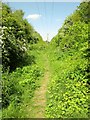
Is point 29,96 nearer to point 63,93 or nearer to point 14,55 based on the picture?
point 63,93

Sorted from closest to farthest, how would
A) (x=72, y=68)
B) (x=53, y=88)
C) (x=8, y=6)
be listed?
1. (x=53, y=88)
2. (x=72, y=68)
3. (x=8, y=6)

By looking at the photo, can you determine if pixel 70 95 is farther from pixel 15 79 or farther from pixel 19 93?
pixel 15 79

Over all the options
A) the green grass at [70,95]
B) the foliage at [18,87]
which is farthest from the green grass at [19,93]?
the green grass at [70,95]

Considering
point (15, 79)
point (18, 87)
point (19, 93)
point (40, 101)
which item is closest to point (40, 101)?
point (40, 101)

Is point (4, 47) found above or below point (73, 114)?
above

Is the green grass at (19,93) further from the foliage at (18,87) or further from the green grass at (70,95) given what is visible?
the green grass at (70,95)

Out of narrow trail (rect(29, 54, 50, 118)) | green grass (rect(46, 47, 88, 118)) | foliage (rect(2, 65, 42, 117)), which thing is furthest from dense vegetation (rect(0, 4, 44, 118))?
green grass (rect(46, 47, 88, 118))

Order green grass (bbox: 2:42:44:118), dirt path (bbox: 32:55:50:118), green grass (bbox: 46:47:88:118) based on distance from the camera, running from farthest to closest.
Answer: dirt path (bbox: 32:55:50:118)
green grass (bbox: 2:42:44:118)
green grass (bbox: 46:47:88:118)

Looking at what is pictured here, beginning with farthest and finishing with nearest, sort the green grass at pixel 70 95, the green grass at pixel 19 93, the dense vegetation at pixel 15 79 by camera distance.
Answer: the dense vegetation at pixel 15 79, the green grass at pixel 19 93, the green grass at pixel 70 95

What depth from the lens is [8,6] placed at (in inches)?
1037

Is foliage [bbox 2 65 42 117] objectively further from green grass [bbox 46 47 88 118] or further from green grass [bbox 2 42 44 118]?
green grass [bbox 46 47 88 118]

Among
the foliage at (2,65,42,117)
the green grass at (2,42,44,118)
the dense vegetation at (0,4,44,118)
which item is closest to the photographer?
the green grass at (2,42,44,118)

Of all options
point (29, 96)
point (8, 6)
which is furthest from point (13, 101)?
point (8, 6)

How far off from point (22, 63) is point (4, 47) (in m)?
2.48
